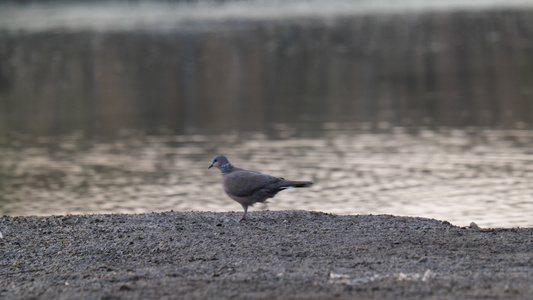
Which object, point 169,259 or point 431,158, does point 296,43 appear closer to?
point 431,158

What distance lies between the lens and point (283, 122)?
74.8ft

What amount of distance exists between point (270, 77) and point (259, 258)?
92.8 feet

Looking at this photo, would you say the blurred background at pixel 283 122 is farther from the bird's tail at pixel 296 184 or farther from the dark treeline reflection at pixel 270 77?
the bird's tail at pixel 296 184

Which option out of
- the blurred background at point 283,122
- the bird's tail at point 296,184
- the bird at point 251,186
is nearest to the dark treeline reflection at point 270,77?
the blurred background at point 283,122

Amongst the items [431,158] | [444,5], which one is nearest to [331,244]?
[431,158]

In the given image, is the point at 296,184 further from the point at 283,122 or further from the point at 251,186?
the point at 283,122

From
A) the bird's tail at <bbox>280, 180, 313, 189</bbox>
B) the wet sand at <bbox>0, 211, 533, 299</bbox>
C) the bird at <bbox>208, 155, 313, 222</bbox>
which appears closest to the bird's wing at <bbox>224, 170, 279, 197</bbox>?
the bird at <bbox>208, 155, 313, 222</bbox>

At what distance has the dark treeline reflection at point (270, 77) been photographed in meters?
24.2

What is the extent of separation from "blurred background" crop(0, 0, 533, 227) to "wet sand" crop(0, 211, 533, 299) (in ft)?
8.85

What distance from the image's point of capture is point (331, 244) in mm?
8758

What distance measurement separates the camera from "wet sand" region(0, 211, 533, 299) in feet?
22.9

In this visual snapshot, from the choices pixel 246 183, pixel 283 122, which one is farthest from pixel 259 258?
pixel 283 122

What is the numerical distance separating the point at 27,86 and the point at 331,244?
30.4m

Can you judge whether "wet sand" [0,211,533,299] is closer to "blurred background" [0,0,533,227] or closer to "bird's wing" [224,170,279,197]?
"bird's wing" [224,170,279,197]
